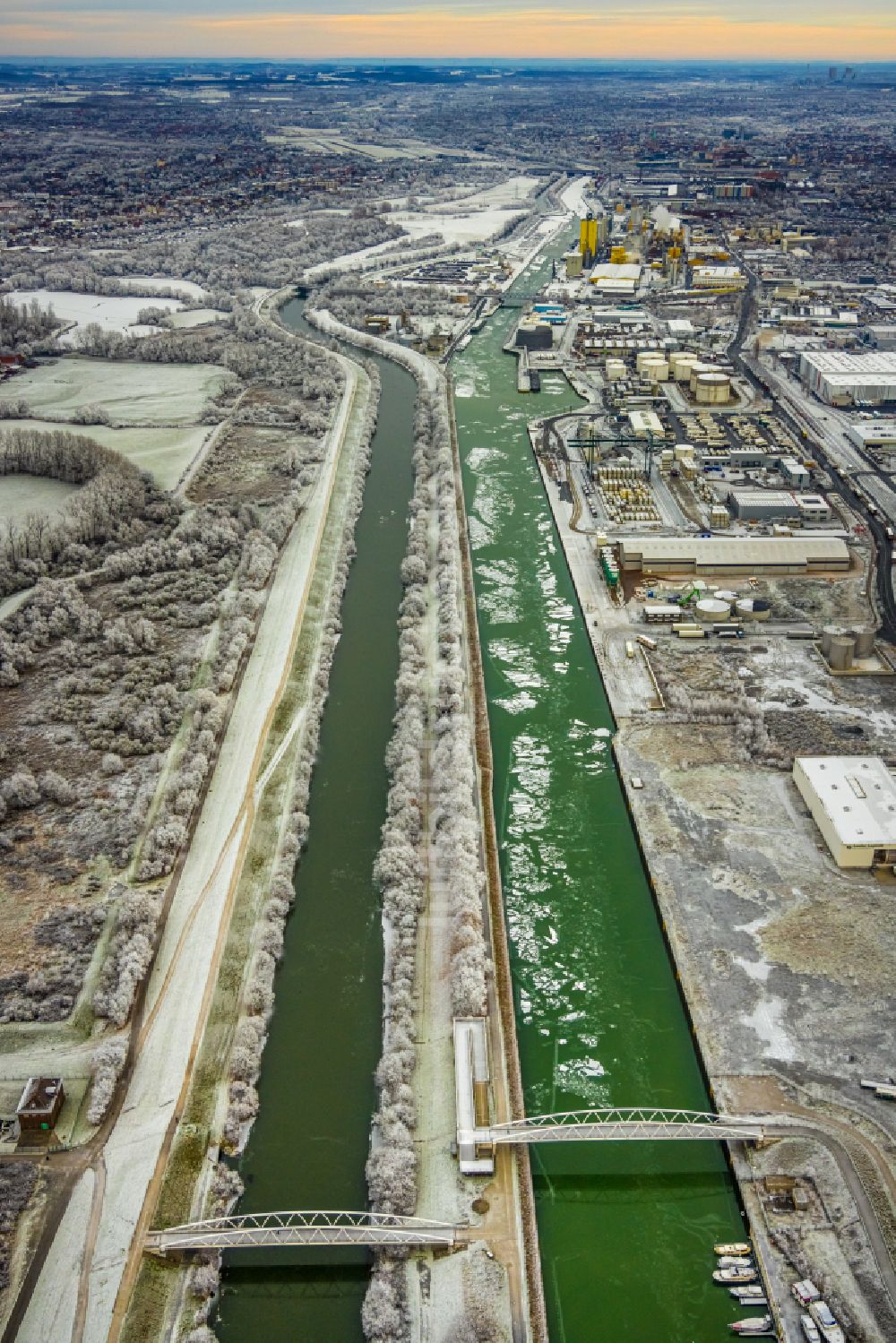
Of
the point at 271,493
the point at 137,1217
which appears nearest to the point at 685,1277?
the point at 137,1217

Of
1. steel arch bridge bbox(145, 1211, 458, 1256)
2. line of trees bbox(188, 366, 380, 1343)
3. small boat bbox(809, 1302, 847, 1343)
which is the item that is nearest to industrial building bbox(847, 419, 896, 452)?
line of trees bbox(188, 366, 380, 1343)

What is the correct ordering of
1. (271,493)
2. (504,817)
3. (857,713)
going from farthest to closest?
(271,493) → (857,713) → (504,817)

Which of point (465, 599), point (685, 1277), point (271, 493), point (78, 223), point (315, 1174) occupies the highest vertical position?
point (78, 223)

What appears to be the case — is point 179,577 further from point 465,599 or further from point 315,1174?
point 315,1174

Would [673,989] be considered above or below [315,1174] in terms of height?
above

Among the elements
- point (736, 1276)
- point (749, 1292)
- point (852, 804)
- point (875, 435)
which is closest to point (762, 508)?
point (875, 435)

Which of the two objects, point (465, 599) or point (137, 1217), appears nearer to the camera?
point (137, 1217)

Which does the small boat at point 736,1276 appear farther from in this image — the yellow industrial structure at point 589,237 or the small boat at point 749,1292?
the yellow industrial structure at point 589,237
